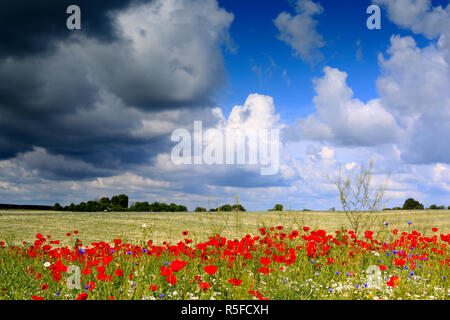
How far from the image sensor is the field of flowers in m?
4.15

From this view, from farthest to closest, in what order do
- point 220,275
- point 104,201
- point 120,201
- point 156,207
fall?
point 104,201 → point 120,201 → point 156,207 → point 220,275

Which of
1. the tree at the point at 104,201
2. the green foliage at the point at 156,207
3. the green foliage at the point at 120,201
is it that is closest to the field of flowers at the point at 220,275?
A: the green foliage at the point at 156,207

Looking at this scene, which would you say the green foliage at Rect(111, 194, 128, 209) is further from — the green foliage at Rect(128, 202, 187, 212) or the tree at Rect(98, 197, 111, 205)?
the green foliage at Rect(128, 202, 187, 212)

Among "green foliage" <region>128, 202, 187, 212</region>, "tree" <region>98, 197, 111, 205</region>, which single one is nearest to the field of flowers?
"green foliage" <region>128, 202, 187, 212</region>

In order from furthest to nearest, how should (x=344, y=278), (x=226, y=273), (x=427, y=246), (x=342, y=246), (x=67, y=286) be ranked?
1. (x=427, y=246)
2. (x=342, y=246)
3. (x=344, y=278)
4. (x=226, y=273)
5. (x=67, y=286)

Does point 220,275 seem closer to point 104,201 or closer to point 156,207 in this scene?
point 156,207

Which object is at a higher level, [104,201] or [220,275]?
[104,201]

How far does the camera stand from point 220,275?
5.24 m

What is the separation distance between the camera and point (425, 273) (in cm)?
620

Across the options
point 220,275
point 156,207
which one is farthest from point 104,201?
point 220,275
